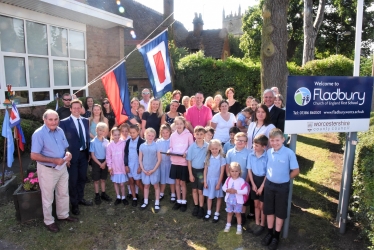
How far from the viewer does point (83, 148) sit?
4754 mm

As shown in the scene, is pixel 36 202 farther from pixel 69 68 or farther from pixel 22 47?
pixel 69 68

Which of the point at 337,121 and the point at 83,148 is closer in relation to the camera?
the point at 337,121

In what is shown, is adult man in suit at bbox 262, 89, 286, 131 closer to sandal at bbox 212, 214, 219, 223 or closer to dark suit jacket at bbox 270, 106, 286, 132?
dark suit jacket at bbox 270, 106, 286, 132

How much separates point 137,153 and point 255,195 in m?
2.12

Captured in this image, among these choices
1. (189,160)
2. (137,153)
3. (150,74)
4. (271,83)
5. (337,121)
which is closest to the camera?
(337,121)

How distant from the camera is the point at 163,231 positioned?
4.21 metres

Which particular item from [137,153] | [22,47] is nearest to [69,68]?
[22,47]

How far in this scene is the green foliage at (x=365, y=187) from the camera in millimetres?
3434

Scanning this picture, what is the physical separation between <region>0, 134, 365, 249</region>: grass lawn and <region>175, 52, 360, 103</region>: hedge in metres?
10.3

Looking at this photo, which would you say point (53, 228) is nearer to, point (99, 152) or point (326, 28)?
point (99, 152)

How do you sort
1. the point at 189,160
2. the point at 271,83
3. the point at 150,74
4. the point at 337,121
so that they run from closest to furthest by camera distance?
the point at 337,121
the point at 189,160
the point at 150,74
the point at 271,83

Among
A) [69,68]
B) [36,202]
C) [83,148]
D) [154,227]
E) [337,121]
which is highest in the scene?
[69,68]

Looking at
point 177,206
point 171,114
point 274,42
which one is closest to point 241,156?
point 177,206

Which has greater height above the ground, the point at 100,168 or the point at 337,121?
the point at 337,121
